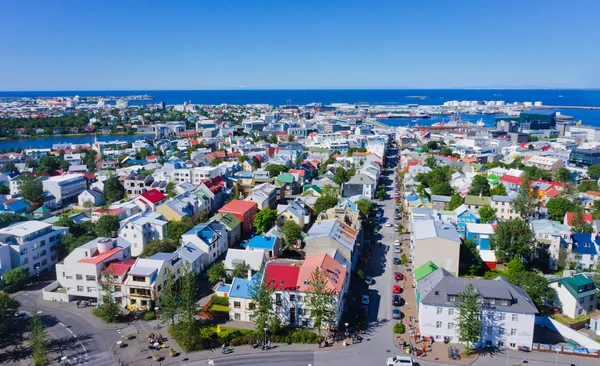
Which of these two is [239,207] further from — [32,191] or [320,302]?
[32,191]

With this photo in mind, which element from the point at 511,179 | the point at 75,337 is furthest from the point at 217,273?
the point at 511,179

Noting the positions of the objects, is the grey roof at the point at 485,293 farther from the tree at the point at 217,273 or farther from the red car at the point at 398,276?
the tree at the point at 217,273

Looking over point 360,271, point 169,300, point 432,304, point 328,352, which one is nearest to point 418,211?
point 360,271

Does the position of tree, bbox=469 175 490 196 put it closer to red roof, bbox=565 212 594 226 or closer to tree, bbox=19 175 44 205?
red roof, bbox=565 212 594 226

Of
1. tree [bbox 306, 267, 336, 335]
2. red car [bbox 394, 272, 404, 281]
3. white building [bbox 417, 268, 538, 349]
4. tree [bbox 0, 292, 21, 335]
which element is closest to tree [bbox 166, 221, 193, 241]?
tree [bbox 0, 292, 21, 335]

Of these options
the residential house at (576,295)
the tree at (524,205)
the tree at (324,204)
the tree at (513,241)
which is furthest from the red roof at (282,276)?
the tree at (524,205)

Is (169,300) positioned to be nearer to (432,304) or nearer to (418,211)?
(432,304)
